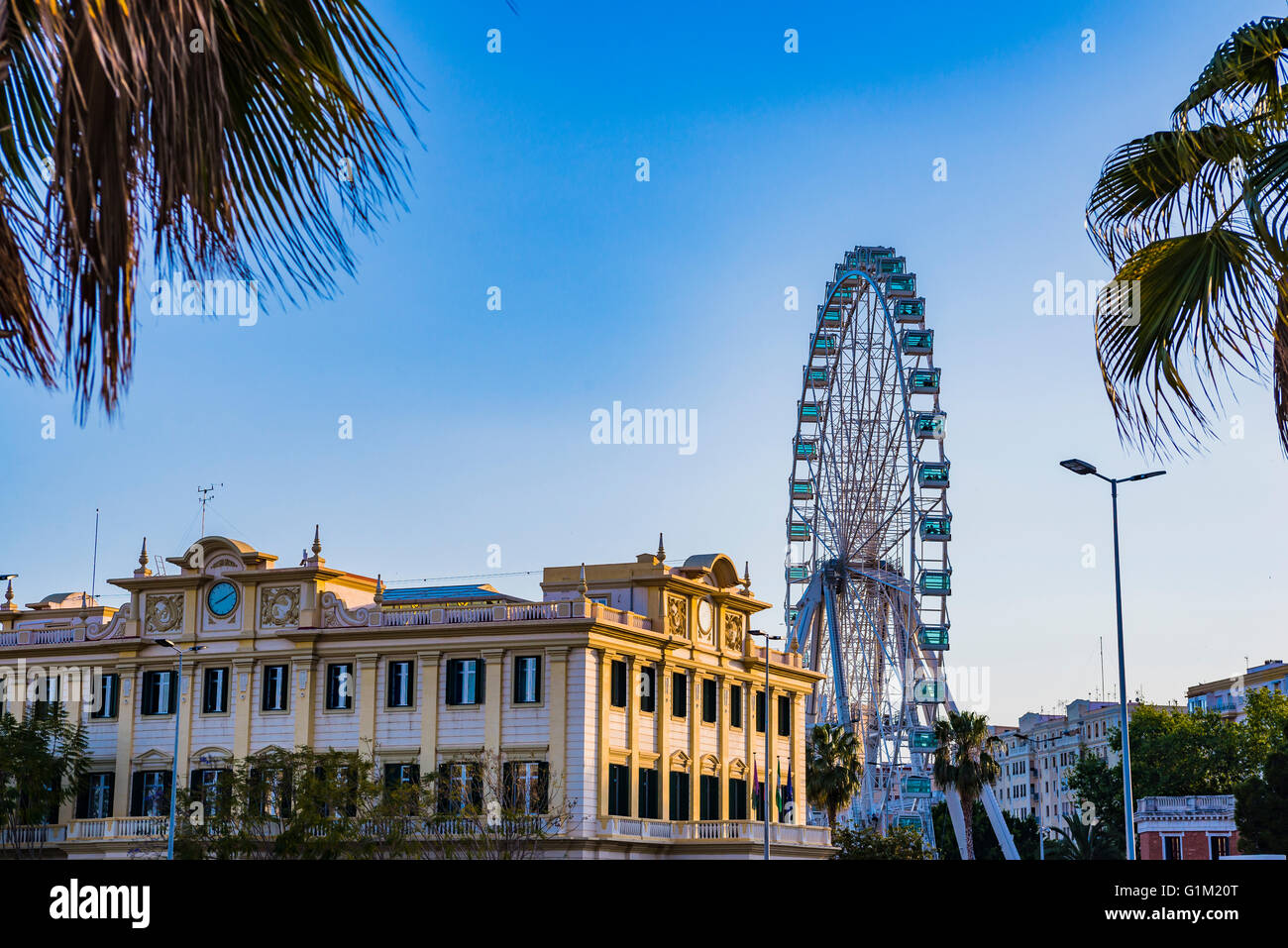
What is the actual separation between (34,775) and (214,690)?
7.85 metres

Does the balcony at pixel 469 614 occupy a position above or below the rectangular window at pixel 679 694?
above

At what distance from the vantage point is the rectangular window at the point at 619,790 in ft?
225

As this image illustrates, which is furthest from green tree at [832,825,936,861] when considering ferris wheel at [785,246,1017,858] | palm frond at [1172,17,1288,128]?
palm frond at [1172,17,1288,128]

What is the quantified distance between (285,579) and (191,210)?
70301mm

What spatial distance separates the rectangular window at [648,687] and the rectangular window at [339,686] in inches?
469

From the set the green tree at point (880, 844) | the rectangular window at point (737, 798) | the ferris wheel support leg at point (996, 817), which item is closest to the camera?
the rectangular window at point (737, 798)

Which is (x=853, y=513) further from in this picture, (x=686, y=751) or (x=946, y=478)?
(x=686, y=751)

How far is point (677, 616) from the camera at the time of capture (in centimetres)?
7519

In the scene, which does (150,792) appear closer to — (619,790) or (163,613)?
(163,613)

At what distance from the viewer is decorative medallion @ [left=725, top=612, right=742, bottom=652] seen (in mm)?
79062

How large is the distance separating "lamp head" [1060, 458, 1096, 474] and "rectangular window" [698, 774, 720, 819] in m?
27.2

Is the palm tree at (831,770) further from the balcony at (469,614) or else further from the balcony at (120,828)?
the balcony at (120,828)

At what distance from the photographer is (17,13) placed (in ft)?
15.0

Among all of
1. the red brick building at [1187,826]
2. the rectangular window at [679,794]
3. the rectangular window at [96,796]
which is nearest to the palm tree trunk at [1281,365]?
the rectangular window at [679,794]
